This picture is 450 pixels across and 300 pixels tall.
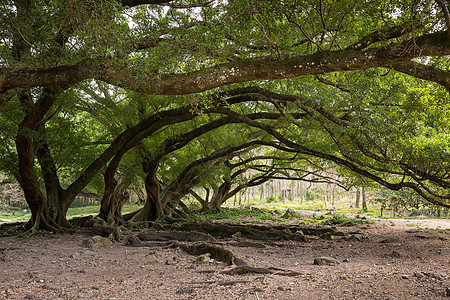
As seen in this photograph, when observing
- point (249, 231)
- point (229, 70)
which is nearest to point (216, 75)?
point (229, 70)

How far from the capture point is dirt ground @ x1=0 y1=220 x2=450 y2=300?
4059 mm

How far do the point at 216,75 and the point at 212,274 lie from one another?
3.02 m

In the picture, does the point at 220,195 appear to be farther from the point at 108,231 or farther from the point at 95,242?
the point at 95,242

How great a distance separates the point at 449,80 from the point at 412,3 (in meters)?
1.37

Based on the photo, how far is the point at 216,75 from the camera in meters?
4.95

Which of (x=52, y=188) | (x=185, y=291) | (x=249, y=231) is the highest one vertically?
(x=52, y=188)

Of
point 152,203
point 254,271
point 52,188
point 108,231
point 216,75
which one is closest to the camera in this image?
point 216,75

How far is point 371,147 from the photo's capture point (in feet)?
22.8

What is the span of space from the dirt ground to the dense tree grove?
2.23 m

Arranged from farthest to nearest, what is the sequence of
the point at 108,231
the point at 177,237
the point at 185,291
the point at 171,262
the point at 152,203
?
the point at 152,203
the point at 108,231
the point at 177,237
the point at 171,262
the point at 185,291

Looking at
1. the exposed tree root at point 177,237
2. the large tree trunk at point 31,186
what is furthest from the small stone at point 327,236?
the large tree trunk at point 31,186

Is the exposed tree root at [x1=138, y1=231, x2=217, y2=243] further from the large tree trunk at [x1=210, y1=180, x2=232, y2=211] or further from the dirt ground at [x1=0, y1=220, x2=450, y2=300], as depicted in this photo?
the large tree trunk at [x1=210, y1=180, x2=232, y2=211]

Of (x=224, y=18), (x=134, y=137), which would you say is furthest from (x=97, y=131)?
(x=224, y=18)

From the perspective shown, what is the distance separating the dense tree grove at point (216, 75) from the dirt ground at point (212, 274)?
2.23 meters
